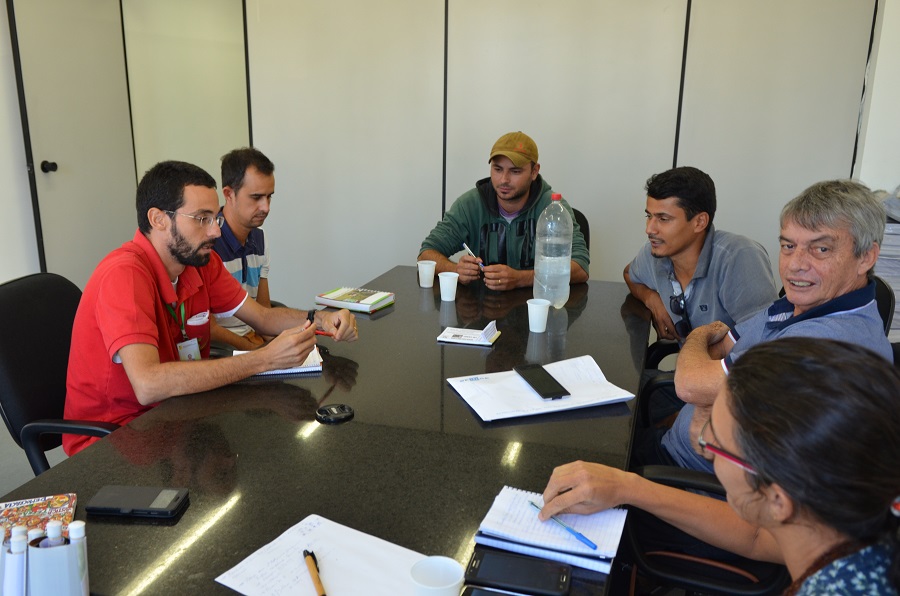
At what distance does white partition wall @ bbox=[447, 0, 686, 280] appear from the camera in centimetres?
362

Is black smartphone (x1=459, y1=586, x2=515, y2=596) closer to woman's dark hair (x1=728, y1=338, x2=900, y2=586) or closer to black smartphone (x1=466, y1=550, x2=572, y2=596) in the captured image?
black smartphone (x1=466, y1=550, x2=572, y2=596)

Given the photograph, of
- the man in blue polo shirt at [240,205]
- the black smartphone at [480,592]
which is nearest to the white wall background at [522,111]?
the man in blue polo shirt at [240,205]

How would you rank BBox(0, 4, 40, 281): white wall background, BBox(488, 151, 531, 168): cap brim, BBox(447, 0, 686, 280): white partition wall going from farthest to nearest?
BBox(0, 4, 40, 281): white wall background → BBox(447, 0, 686, 280): white partition wall → BBox(488, 151, 531, 168): cap brim

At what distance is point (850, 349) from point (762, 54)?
3.18m

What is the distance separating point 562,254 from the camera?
283 cm

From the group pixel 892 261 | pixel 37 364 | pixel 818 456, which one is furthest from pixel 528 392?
pixel 892 261

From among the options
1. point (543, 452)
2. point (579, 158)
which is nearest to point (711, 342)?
point (543, 452)

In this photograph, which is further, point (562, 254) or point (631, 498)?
point (562, 254)

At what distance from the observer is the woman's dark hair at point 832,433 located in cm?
75

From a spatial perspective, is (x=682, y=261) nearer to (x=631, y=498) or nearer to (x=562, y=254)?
(x=562, y=254)

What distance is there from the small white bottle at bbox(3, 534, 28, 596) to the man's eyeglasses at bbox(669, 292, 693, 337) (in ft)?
6.77

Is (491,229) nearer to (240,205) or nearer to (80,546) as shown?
(240,205)

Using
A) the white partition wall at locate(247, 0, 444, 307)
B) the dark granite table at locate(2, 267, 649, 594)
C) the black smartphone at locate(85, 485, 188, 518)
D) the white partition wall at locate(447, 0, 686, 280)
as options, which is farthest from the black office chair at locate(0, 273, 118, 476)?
the white partition wall at locate(447, 0, 686, 280)

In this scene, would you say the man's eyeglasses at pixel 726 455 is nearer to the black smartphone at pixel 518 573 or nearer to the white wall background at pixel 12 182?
the black smartphone at pixel 518 573
